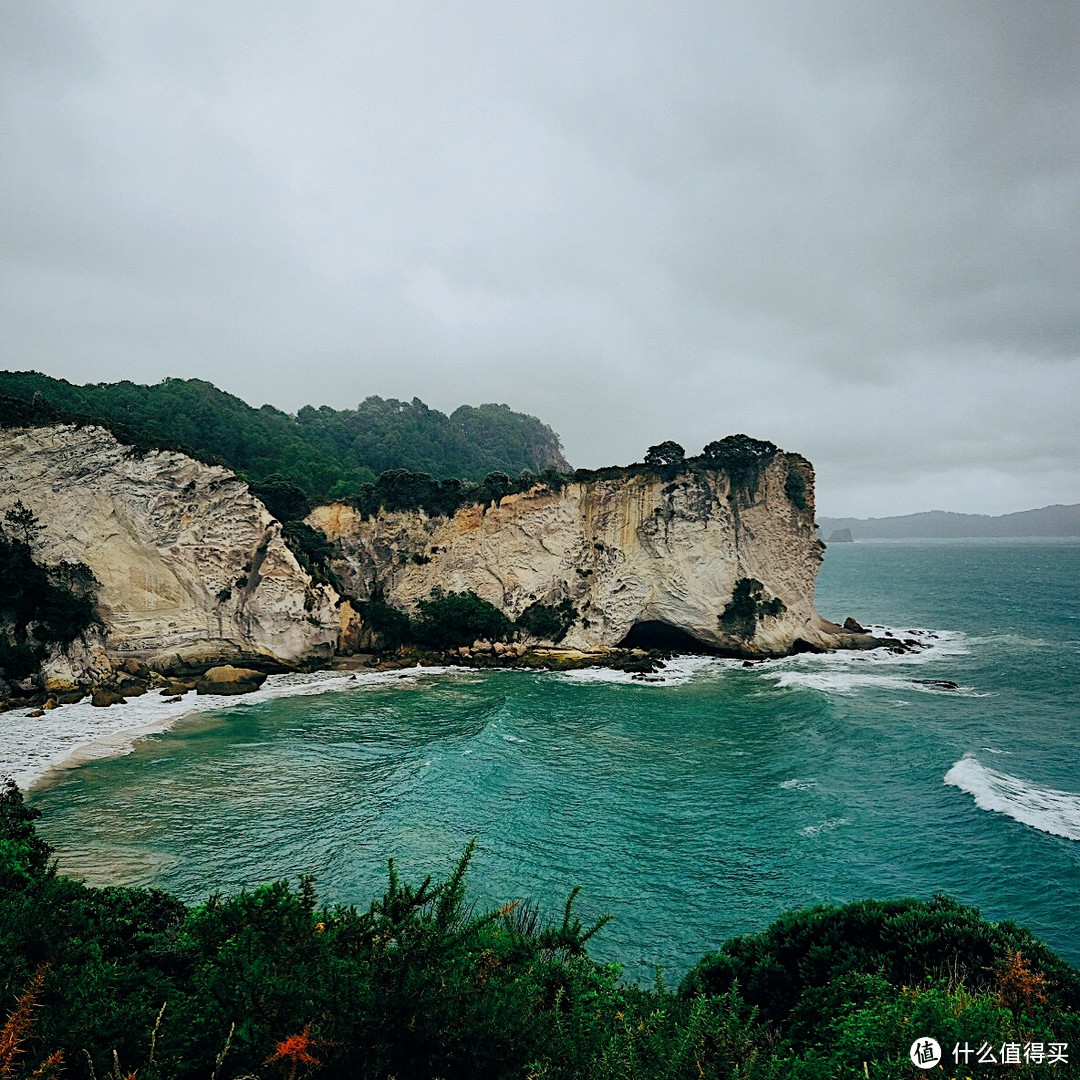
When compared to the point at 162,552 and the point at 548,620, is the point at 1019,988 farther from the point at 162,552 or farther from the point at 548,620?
the point at 162,552

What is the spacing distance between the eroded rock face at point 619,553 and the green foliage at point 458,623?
1091 millimetres

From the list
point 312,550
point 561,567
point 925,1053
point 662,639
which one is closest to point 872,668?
point 662,639

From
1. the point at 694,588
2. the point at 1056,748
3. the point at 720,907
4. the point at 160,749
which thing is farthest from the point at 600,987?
the point at 694,588

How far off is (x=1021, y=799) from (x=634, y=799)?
1091 cm

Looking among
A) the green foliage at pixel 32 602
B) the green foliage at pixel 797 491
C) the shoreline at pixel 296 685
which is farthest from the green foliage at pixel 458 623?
the green foliage at pixel 797 491

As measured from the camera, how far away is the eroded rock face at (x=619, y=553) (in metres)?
42.5

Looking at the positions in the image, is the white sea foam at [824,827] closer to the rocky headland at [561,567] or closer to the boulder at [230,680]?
the rocky headland at [561,567]

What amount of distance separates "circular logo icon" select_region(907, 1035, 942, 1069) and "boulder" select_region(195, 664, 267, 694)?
31.8 m

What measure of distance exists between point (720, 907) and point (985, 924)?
6048mm

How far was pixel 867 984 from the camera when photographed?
279 inches

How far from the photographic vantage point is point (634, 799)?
19016 millimetres

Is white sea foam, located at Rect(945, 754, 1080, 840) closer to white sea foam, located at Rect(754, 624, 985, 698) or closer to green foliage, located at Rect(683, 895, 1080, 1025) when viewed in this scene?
green foliage, located at Rect(683, 895, 1080, 1025)

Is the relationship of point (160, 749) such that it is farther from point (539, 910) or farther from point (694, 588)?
point (694, 588)

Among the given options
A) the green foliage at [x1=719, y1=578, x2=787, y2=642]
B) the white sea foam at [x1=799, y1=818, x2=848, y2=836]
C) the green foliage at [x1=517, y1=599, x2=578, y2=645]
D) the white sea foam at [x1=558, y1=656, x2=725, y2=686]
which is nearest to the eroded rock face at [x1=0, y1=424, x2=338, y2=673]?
the green foliage at [x1=517, y1=599, x2=578, y2=645]
